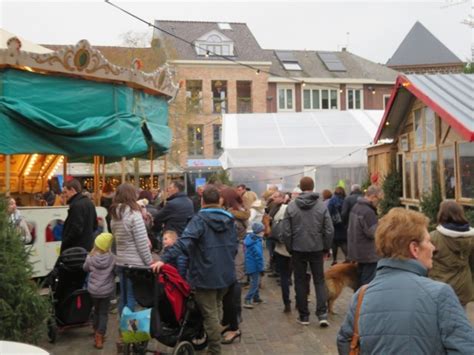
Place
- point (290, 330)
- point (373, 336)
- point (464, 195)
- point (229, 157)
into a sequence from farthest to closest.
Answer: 1. point (229, 157)
2. point (464, 195)
3. point (290, 330)
4. point (373, 336)

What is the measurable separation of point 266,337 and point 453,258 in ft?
8.16

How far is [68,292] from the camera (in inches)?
243

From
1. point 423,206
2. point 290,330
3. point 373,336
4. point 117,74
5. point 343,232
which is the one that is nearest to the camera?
point 373,336

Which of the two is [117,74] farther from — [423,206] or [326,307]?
[423,206]

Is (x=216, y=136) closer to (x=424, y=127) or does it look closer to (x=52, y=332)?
(x=424, y=127)

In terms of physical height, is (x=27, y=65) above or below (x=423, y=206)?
above

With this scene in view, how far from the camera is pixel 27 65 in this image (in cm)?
734

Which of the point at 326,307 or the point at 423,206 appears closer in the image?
the point at 326,307

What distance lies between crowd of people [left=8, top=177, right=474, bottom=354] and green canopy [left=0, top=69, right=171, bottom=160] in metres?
1.20

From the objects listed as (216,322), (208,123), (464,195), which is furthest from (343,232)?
(208,123)

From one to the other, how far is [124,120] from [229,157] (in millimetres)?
7605

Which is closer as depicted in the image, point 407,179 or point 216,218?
point 216,218

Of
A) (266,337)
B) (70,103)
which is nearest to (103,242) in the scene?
(266,337)

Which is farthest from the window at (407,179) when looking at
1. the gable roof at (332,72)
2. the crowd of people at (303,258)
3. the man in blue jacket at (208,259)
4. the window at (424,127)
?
the gable roof at (332,72)
